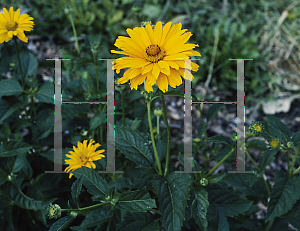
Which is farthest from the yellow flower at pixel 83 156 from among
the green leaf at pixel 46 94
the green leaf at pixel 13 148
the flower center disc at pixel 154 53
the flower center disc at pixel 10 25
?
the flower center disc at pixel 10 25

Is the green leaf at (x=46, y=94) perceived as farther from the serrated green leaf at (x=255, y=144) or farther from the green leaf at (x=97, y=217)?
the serrated green leaf at (x=255, y=144)

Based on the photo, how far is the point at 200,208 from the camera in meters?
0.99

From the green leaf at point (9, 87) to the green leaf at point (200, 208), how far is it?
0.88 meters

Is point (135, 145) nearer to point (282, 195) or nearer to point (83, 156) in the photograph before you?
point (83, 156)

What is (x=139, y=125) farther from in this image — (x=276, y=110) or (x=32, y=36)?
(x=32, y=36)

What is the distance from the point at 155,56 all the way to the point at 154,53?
A: 0.01m

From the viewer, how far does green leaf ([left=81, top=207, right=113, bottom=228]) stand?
3.53 feet

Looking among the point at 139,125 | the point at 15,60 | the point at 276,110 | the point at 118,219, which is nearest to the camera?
the point at 118,219

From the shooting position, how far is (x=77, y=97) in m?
1.45

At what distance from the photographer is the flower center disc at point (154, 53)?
0.91 metres

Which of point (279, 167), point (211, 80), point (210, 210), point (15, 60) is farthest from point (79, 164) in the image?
point (211, 80)

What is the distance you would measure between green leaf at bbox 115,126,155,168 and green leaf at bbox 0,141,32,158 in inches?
14.3

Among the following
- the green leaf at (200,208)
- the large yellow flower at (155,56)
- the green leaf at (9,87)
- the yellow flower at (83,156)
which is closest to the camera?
the large yellow flower at (155,56)

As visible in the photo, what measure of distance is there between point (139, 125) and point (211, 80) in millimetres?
1403
